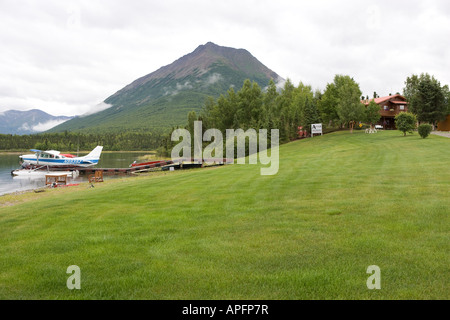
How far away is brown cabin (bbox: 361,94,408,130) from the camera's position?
240ft

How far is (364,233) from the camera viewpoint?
7.26 metres

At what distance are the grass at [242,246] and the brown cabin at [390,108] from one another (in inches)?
2751

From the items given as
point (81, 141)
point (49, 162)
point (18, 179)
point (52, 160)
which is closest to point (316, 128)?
point (52, 160)

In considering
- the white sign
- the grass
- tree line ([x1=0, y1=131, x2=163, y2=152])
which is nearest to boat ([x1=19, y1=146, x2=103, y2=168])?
the white sign

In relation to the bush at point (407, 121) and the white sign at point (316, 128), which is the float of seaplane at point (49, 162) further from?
the bush at point (407, 121)

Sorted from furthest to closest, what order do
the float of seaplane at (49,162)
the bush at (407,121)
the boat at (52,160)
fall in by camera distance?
the boat at (52,160), the float of seaplane at (49,162), the bush at (407,121)

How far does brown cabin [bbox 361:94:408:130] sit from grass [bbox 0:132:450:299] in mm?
69884

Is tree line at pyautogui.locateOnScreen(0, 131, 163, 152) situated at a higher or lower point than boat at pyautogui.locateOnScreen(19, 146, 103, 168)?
higher

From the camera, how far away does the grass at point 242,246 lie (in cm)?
498

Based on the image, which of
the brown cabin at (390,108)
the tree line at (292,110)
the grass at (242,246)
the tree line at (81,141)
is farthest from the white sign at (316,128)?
the tree line at (81,141)

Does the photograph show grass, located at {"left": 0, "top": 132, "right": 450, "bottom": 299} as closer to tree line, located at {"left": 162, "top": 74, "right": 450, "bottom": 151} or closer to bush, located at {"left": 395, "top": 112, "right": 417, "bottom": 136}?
bush, located at {"left": 395, "top": 112, "right": 417, "bottom": 136}
